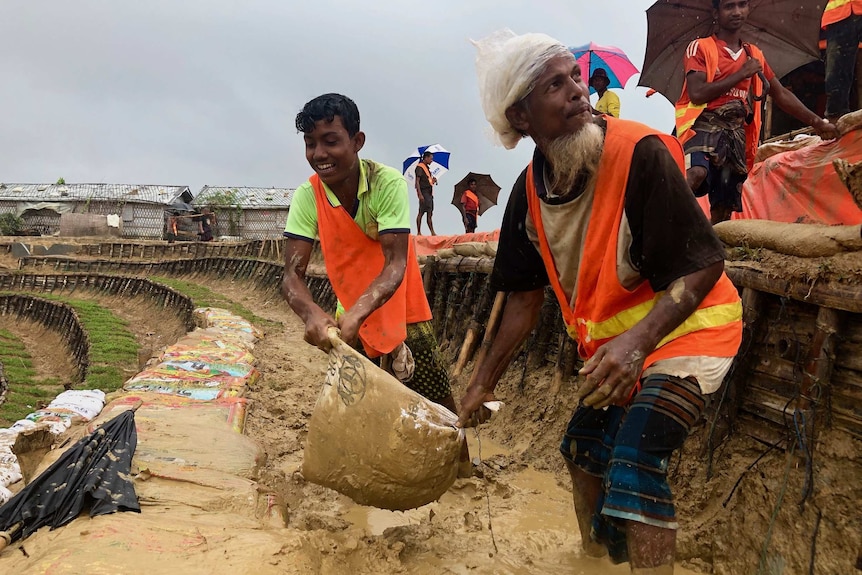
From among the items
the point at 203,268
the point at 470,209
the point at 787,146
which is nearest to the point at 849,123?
the point at 787,146

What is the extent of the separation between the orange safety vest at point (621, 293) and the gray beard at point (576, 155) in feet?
0.09

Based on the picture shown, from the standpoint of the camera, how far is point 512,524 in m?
2.59

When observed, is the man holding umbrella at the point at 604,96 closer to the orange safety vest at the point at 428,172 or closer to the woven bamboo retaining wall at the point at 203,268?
the orange safety vest at the point at 428,172

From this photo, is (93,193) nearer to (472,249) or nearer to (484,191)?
(484,191)

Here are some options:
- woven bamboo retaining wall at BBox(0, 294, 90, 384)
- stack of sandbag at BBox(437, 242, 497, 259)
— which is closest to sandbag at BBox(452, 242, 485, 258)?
stack of sandbag at BBox(437, 242, 497, 259)

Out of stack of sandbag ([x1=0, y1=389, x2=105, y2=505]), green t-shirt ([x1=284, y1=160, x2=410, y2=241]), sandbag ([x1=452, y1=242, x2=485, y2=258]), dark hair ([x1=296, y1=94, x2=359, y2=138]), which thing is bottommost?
stack of sandbag ([x1=0, y1=389, x2=105, y2=505])

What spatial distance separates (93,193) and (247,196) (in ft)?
31.0

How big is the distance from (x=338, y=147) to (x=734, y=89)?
230 cm

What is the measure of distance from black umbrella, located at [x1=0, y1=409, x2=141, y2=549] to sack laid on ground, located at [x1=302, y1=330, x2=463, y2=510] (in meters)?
0.68

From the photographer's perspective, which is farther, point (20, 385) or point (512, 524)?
point (20, 385)

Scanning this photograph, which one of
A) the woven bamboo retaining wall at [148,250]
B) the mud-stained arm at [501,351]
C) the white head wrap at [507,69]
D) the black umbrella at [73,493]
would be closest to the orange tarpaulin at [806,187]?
the mud-stained arm at [501,351]

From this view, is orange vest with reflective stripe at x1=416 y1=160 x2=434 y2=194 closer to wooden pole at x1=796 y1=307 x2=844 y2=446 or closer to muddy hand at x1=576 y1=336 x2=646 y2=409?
wooden pole at x1=796 y1=307 x2=844 y2=446

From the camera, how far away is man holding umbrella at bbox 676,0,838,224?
3.07 metres

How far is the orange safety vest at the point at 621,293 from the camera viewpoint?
57.4 inches
